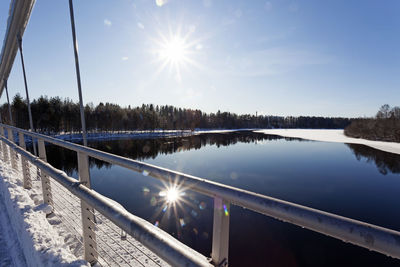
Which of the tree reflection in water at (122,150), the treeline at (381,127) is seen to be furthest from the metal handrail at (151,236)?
the treeline at (381,127)

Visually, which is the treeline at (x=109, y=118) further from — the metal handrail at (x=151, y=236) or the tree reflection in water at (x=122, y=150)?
the metal handrail at (x=151, y=236)

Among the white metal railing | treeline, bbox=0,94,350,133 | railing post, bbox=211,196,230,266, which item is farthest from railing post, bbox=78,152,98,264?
treeline, bbox=0,94,350,133

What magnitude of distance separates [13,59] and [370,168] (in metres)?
25.9

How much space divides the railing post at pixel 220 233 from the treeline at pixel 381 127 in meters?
49.6

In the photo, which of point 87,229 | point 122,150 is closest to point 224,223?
point 87,229

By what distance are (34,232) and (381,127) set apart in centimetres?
5349

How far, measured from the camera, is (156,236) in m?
0.88

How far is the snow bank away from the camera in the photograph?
1795 mm

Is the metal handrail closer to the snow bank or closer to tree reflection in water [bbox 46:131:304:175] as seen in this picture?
the snow bank

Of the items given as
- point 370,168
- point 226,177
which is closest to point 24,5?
point 226,177

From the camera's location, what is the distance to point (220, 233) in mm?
963

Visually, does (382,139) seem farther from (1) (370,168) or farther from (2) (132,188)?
(2) (132,188)

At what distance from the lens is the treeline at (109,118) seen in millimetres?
40469

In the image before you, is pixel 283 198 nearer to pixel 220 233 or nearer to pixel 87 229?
pixel 87 229
